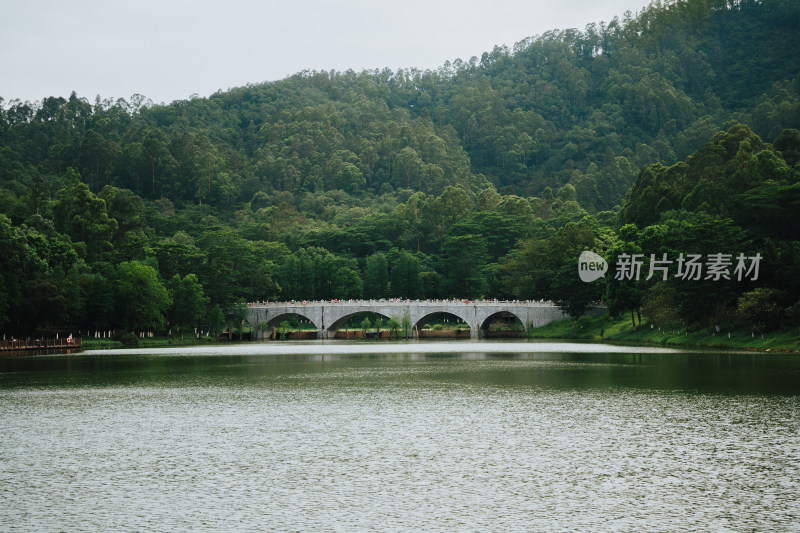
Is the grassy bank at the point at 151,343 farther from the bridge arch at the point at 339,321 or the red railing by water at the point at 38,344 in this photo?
the bridge arch at the point at 339,321

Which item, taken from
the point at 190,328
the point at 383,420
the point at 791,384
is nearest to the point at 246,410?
the point at 383,420

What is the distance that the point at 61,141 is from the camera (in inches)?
6914

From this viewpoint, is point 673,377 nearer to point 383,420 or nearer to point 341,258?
point 383,420

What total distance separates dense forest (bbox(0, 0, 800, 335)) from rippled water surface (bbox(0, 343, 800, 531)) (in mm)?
28556

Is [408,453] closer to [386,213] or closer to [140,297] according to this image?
[140,297]

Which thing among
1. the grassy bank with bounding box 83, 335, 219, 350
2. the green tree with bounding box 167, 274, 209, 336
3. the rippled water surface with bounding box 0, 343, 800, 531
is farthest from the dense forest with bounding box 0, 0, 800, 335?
the rippled water surface with bounding box 0, 343, 800, 531

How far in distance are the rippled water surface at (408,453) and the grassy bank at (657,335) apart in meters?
15.8

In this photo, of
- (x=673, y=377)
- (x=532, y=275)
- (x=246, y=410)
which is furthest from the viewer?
(x=532, y=275)

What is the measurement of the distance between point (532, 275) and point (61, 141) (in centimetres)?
11923

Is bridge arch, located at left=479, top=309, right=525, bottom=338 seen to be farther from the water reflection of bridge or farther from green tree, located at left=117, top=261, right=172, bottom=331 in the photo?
green tree, located at left=117, top=261, right=172, bottom=331

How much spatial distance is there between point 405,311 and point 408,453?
7813cm

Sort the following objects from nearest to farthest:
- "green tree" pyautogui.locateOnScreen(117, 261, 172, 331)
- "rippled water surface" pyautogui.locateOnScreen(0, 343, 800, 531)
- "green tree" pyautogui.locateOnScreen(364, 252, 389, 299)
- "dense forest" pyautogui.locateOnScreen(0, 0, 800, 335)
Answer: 1. "rippled water surface" pyautogui.locateOnScreen(0, 343, 800, 531)
2. "dense forest" pyautogui.locateOnScreen(0, 0, 800, 335)
3. "green tree" pyautogui.locateOnScreen(117, 261, 172, 331)
4. "green tree" pyautogui.locateOnScreen(364, 252, 389, 299)

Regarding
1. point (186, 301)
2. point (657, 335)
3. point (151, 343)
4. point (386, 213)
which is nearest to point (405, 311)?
point (186, 301)

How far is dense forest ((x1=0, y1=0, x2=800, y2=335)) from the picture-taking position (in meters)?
68.8
